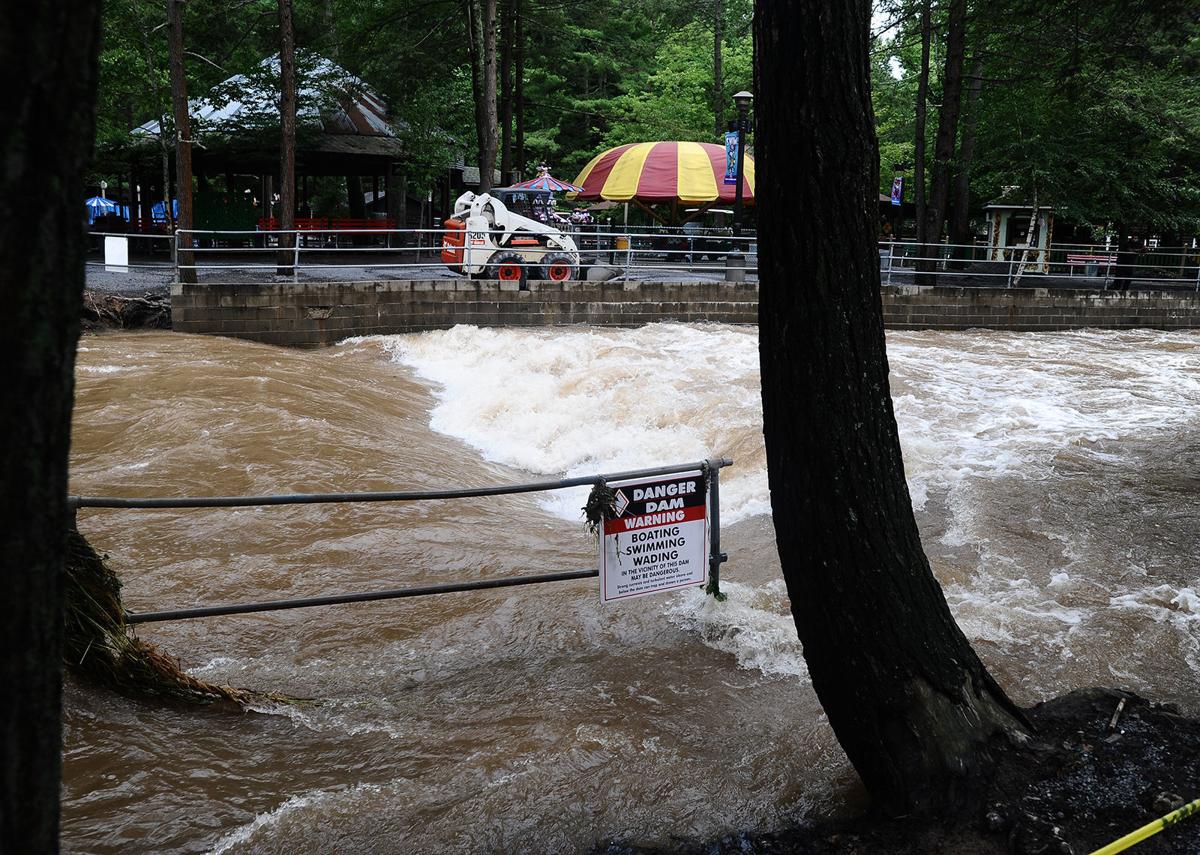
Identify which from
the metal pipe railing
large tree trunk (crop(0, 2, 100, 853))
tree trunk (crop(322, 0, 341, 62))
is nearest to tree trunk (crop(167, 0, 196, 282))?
tree trunk (crop(322, 0, 341, 62))

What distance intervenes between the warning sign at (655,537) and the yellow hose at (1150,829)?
8.94ft

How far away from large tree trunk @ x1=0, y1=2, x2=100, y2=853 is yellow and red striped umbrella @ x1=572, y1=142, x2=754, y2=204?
2659 centimetres

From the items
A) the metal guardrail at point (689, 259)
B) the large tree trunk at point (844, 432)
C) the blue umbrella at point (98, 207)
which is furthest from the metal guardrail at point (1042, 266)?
the blue umbrella at point (98, 207)

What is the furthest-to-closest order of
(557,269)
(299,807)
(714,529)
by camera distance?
(557,269) → (714,529) → (299,807)

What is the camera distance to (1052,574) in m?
7.50

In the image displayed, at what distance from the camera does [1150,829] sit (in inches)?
137

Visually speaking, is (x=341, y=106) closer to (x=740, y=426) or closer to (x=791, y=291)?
(x=740, y=426)

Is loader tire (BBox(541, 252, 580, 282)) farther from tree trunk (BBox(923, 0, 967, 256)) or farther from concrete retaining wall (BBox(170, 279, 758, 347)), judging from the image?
tree trunk (BBox(923, 0, 967, 256))

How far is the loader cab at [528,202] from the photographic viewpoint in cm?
2239

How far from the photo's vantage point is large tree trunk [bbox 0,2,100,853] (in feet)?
5.75

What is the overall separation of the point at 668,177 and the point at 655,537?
23701mm

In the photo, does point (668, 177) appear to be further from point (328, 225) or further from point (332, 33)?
point (328, 225)

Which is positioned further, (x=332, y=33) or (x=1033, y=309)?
(x=332, y=33)

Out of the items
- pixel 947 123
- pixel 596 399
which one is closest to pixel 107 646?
pixel 596 399
